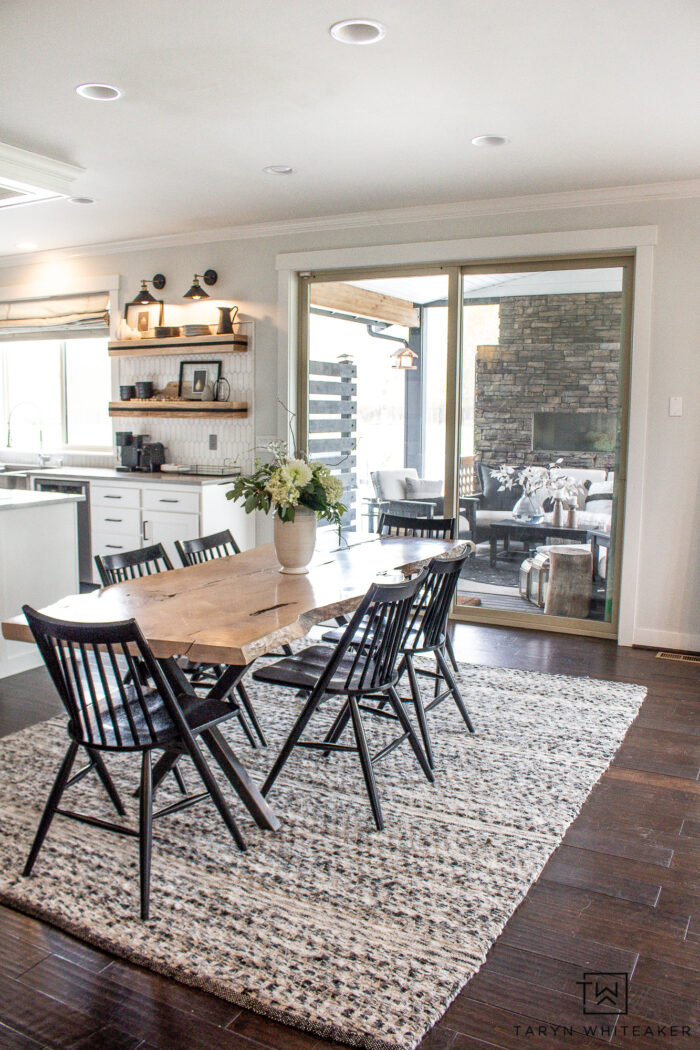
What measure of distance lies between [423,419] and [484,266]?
3.46ft

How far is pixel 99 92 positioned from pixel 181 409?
9.71 ft

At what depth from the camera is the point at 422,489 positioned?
579 centimetres

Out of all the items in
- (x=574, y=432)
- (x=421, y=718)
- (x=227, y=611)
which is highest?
(x=574, y=432)

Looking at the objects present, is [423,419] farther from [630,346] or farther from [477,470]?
[630,346]

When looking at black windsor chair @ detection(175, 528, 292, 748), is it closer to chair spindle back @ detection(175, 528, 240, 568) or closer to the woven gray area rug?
chair spindle back @ detection(175, 528, 240, 568)

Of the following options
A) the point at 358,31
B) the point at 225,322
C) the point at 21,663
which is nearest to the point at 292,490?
the point at 358,31

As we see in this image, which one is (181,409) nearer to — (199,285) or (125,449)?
(125,449)

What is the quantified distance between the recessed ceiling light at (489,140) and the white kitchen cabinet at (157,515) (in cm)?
279

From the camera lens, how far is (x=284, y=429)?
6.15m

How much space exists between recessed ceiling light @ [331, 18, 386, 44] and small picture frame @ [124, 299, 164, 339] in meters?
3.79

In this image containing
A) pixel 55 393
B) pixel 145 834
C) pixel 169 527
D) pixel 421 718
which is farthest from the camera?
pixel 55 393

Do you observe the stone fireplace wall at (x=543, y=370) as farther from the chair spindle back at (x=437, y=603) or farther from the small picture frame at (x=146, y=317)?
the small picture frame at (x=146, y=317)

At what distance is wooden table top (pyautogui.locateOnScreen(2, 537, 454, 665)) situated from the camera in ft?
8.18

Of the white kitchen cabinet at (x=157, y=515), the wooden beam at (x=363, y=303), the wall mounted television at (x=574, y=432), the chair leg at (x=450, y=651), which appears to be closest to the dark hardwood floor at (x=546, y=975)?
the chair leg at (x=450, y=651)
